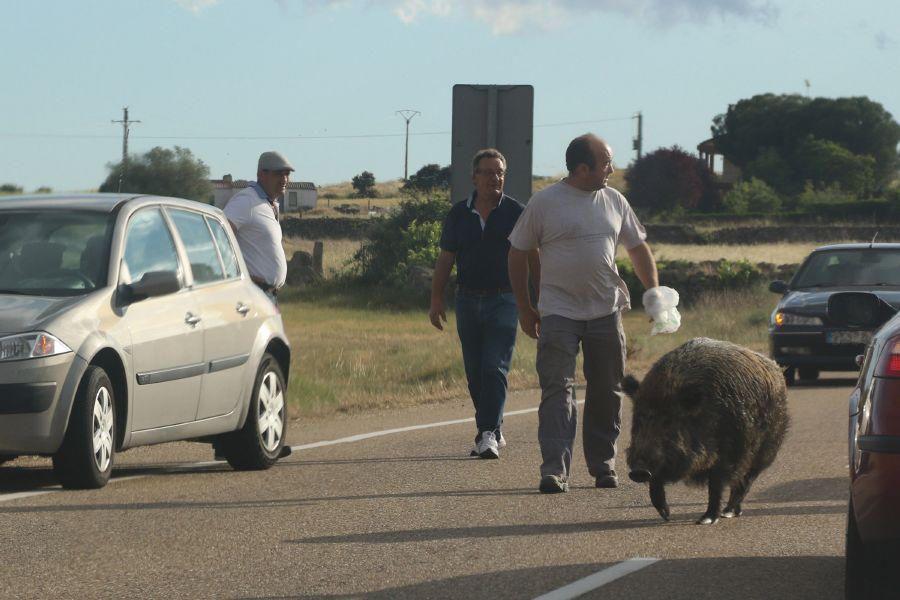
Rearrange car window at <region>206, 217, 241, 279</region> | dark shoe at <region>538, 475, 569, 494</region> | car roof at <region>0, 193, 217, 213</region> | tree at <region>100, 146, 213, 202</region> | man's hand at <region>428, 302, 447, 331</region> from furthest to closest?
tree at <region>100, 146, 213, 202</region>
man's hand at <region>428, 302, 447, 331</region>
car window at <region>206, 217, 241, 279</region>
car roof at <region>0, 193, 217, 213</region>
dark shoe at <region>538, 475, 569, 494</region>

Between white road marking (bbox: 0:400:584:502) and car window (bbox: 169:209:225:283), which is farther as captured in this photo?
car window (bbox: 169:209:225:283)

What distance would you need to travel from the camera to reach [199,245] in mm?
11094

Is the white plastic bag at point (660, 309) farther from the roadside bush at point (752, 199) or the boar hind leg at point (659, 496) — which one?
the roadside bush at point (752, 199)

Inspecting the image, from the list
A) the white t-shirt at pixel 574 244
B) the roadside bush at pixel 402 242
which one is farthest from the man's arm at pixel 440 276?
the roadside bush at pixel 402 242

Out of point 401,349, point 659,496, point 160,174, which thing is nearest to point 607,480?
point 659,496

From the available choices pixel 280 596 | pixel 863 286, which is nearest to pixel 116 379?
pixel 280 596

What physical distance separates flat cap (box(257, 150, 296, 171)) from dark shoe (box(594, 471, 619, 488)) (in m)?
3.88

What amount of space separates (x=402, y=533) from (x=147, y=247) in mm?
3088

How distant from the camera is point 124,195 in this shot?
1074cm

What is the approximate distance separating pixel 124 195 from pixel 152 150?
2991 centimetres

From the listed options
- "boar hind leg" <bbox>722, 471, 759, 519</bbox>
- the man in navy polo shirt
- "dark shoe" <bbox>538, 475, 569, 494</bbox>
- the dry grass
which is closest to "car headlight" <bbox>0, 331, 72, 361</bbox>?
"dark shoe" <bbox>538, 475, 569, 494</bbox>

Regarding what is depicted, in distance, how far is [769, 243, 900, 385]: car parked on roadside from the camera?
18891 mm

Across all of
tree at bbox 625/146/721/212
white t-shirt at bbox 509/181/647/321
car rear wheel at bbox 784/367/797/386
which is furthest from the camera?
tree at bbox 625/146/721/212

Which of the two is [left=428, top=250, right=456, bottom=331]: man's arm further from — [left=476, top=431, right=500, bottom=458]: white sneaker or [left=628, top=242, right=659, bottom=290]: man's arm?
[left=628, top=242, right=659, bottom=290]: man's arm
